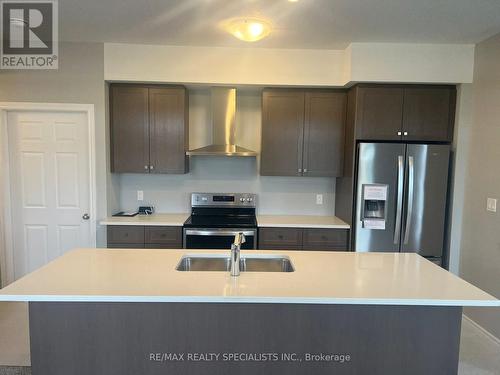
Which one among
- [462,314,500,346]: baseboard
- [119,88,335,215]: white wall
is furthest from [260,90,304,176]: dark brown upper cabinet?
[462,314,500,346]: baseboard

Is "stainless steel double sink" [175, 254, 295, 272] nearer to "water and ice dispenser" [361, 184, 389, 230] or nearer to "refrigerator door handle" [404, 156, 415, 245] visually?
"water and ice dispenser" [361, 184, 389, 230]

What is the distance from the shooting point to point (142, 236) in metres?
3.29

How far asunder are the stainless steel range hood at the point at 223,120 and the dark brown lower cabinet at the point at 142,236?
3.03 feet

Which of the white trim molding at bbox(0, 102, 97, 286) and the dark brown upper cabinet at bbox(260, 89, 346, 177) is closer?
the white trim molding at bbox(0, 102, 97, 286)

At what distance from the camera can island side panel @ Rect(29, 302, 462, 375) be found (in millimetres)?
1629

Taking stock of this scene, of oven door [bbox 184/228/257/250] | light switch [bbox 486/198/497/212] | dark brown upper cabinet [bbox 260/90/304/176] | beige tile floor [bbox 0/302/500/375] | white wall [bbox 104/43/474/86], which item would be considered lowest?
beige tile floor [bbox 0/302/500/375]

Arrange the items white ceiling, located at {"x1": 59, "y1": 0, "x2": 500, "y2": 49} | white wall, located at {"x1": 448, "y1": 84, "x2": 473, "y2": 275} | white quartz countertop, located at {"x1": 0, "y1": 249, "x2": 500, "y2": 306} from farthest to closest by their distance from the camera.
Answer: white wall, located at {"x1": 448, "y1": 84, "x2": 473, "y2": 275} < white ceiling, located at {"x1": 59, "y1": 0, "x2": 500, "y2": 49} < white quartz countertop, located at {"x1": 0, "y1": 249, "x2": 500, "y2": 306}

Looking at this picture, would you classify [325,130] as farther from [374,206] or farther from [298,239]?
[298,239]

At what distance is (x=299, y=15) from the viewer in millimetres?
2541

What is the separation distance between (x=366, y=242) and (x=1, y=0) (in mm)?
3768

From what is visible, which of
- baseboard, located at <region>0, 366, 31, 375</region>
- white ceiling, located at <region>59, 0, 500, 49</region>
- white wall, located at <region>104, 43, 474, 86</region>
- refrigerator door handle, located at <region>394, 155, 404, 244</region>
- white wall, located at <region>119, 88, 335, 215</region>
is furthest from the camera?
white wall, located at <region>119, 88, 335, 215</region>

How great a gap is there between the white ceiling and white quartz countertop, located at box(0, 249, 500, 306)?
6.14ft

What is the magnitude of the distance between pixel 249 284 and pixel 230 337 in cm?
29

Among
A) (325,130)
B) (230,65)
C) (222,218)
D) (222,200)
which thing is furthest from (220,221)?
(230,65)
